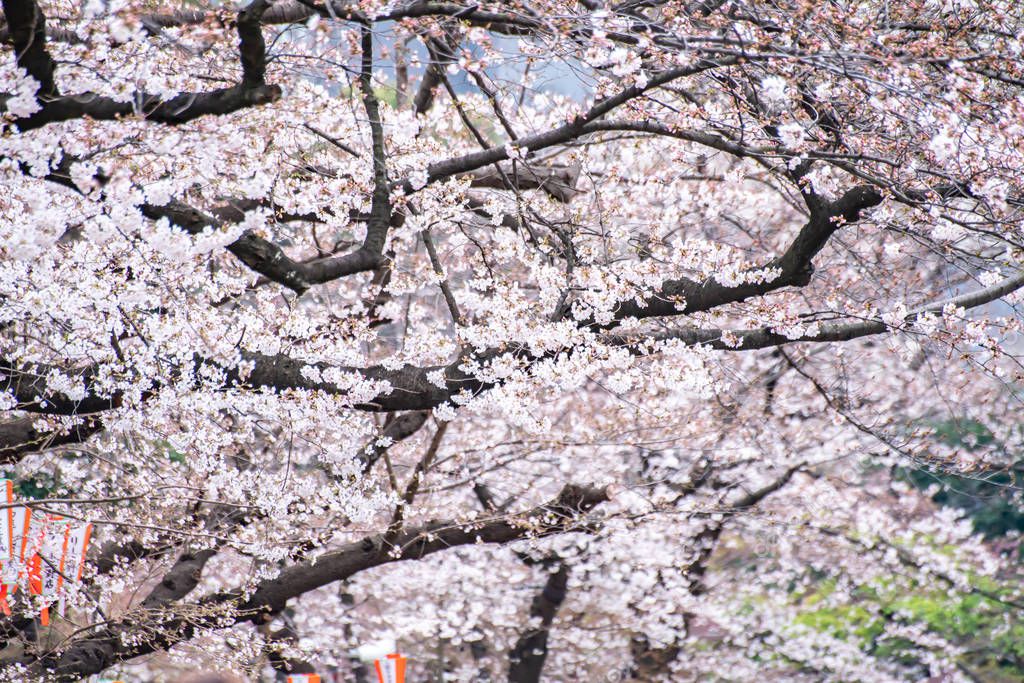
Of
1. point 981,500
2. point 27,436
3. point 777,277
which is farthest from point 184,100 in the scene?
point 981,500

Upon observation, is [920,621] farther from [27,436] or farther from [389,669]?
[27,436]

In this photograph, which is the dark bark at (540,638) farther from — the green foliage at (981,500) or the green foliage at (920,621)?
the green foliage at (981,500)

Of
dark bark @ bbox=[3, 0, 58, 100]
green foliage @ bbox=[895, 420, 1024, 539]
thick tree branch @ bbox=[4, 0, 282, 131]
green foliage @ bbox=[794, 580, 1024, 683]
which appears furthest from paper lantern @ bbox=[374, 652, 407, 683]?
green foliage @ bbox=[895, 420, 1024, 539]

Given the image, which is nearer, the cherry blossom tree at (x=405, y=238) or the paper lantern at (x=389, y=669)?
the cherry blossom tree at (x=405, y=238)

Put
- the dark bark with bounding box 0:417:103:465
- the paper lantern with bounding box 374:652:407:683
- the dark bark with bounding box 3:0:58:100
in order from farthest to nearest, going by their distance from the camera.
A: the paper lantern with bounding box 374:652:407:683 < the dark bark with bounding box 0:417:103:465 < the dark bark with bounding box 3:0:58:100

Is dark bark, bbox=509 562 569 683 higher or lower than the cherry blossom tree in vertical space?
lower

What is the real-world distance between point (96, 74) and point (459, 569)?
303 inches

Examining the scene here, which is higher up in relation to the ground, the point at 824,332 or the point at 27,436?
the point at 824,332

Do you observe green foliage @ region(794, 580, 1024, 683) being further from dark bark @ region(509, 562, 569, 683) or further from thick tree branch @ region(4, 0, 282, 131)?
thick tree branch @ region(4, 0, 282, 131)

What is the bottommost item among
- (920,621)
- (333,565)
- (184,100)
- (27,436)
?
(920,621)

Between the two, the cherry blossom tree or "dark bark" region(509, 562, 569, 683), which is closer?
the cherry blossom tree

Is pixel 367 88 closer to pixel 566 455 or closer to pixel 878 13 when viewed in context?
pixel 878 13

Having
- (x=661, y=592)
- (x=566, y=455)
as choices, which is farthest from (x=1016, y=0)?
(x=661, y=592)

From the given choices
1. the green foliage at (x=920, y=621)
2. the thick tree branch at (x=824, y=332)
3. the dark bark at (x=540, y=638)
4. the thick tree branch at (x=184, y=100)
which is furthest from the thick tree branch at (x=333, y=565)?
the green foliage at (x=920, y=621)
